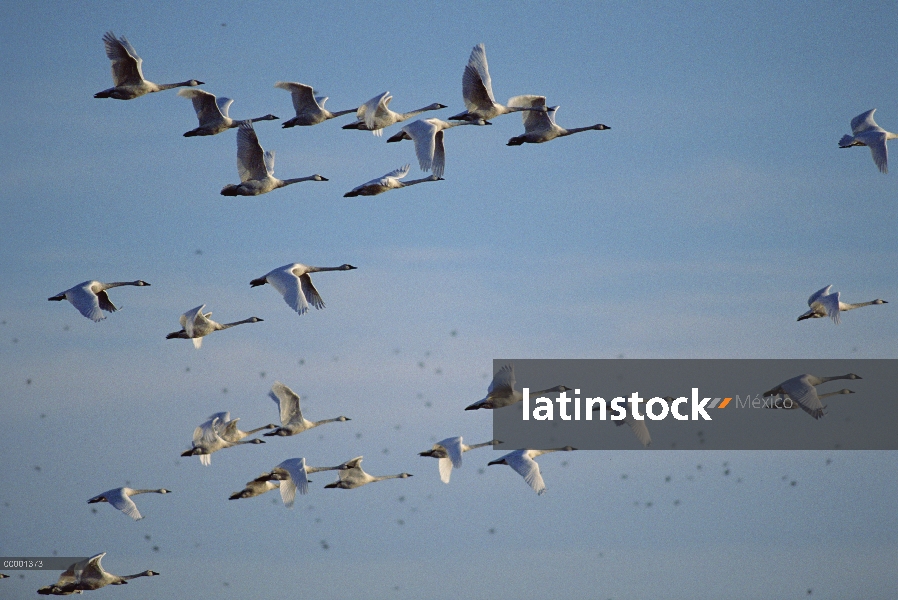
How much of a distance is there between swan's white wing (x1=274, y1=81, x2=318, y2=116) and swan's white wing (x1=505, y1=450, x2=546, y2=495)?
489 inches

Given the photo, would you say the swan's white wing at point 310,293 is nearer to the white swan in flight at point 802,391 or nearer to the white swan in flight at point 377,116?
the white swan in flight at point 377,116

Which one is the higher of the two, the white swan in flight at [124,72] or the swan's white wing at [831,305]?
the white swan in flight at [124,72]

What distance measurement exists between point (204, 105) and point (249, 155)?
202 centimetres

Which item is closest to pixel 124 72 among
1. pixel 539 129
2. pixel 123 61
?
pixel 123 61

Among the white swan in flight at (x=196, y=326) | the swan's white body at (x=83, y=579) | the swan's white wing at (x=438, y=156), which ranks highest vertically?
the swan's white wing at (x=438, y=156)

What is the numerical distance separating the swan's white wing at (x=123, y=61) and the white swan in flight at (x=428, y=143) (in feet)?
26.0

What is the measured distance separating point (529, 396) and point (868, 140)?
45.1 feet

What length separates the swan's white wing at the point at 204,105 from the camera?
181 ft

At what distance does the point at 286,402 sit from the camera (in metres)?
57.5

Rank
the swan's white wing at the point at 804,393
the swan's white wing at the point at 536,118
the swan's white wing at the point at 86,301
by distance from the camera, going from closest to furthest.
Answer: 1. the swan's white wing at the point at 86,301
2. the swan's white wing at the point at 804,393
3. the swan's white wing at the point at 536,118

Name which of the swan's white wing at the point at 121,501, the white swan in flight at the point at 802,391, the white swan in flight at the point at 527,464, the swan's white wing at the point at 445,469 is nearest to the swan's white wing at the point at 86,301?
the swan's white wing at the point at 121,501

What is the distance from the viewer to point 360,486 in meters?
60.7

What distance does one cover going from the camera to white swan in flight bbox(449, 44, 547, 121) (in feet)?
170

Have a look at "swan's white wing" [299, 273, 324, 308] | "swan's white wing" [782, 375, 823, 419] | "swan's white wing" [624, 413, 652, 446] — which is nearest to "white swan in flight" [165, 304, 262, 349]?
"swan's white wing" [299, 273, 324, 308]
